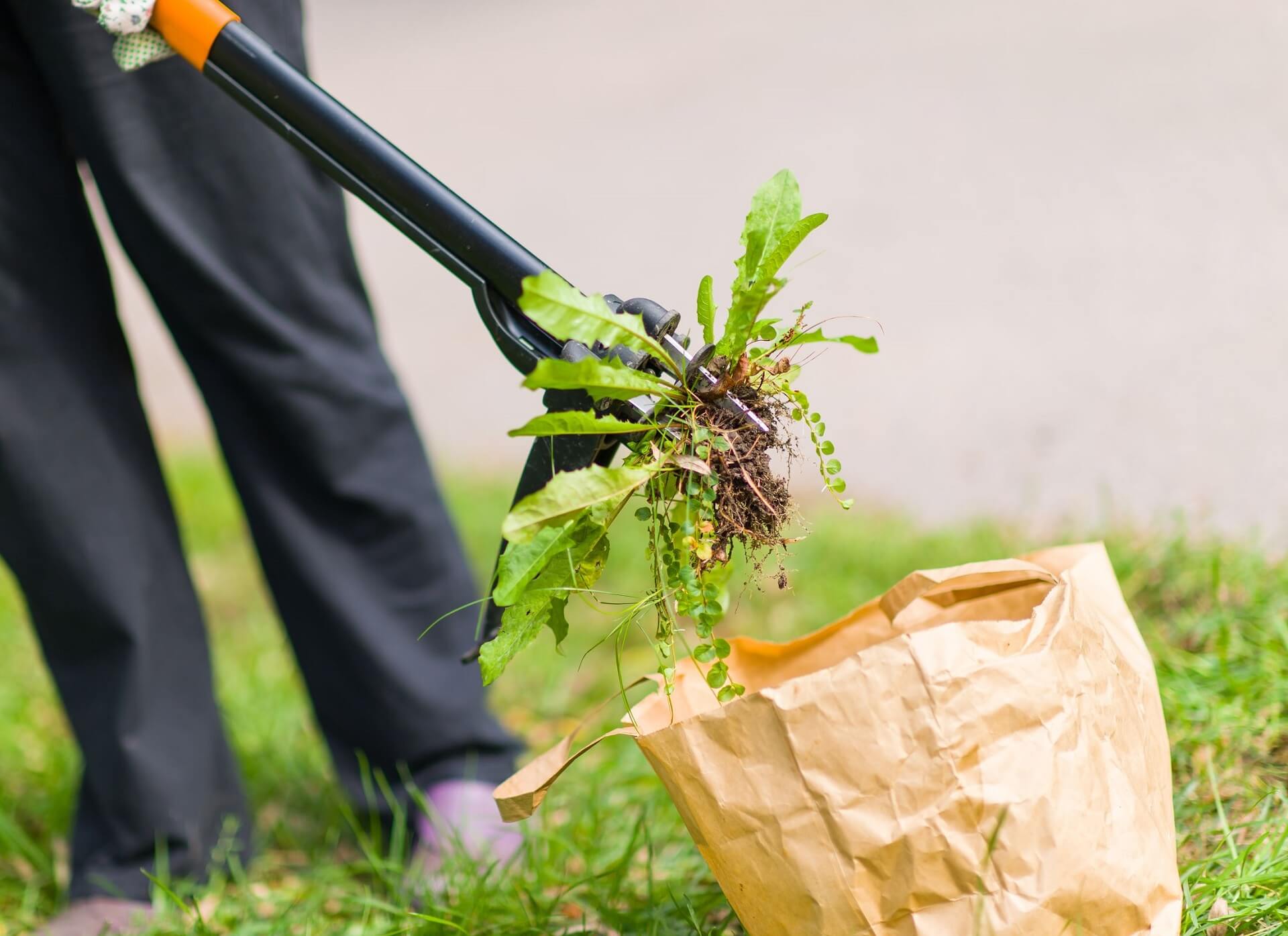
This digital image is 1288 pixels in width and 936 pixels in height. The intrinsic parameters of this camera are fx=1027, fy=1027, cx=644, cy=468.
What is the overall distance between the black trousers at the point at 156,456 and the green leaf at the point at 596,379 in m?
0.72

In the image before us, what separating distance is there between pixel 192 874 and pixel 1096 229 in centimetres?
294

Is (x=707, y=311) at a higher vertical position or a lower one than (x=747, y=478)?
higher

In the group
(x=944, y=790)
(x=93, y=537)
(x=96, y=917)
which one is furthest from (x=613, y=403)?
(x=96, y=917)

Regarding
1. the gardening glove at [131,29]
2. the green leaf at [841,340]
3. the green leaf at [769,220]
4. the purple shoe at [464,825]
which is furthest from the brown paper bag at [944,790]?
the gardening glove at [131,29]

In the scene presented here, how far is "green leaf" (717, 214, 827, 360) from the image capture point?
887mm

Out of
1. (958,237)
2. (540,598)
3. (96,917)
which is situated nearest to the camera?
(540,598)

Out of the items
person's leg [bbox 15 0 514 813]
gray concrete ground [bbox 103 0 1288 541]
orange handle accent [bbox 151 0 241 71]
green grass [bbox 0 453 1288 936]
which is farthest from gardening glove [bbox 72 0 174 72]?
gray concrete ground [bbox 103 0 1288 541]

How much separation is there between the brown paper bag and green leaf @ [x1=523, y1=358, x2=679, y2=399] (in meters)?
0.28

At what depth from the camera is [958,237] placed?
3.44 m

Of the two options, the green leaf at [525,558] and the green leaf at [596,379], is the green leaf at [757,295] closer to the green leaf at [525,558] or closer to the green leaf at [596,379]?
the green leaf at [596,379]

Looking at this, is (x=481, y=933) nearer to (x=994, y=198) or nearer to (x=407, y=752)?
(x=407, y=752)

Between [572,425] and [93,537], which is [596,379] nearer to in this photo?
[572,425]

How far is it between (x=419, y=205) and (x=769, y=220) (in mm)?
359

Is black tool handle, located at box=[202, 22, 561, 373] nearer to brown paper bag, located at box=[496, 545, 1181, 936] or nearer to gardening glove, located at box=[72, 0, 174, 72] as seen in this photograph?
gardening glove, located at box=[72, 0, 174, 72]
